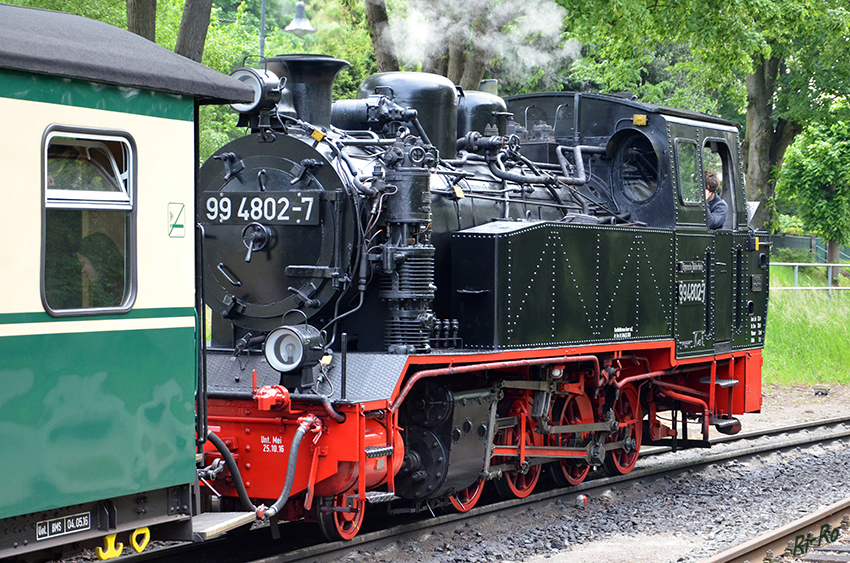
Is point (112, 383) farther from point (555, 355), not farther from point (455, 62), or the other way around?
point (455, 62)

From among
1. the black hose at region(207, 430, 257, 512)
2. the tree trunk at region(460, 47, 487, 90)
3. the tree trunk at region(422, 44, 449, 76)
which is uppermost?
the tree trunk at region(422, 44, 449, 76)

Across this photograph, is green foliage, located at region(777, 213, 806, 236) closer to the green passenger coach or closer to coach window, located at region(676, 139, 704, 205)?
coach window, located at region(676, 139, 704, 205)

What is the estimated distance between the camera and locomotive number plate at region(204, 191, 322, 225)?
6289mm

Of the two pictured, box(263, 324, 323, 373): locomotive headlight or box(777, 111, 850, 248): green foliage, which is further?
box(777, 111, 850, 248): green foliage

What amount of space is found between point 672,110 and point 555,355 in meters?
2.98

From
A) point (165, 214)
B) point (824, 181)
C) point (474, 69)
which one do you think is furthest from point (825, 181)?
point (165, 214)

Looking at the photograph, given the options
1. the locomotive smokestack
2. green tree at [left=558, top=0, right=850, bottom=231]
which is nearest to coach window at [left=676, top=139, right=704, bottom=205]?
the locomotive smokestack

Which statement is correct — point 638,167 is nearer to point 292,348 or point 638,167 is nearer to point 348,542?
point 292,348

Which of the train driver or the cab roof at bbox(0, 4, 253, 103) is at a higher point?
the cab roof at bbox(0, 4, 253, 103)

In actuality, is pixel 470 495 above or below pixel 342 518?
below

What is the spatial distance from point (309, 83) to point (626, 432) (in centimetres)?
435

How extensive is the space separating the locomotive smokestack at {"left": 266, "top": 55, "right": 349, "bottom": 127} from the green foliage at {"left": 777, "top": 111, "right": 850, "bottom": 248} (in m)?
24.2

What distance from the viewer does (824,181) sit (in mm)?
28484

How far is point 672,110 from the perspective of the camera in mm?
8789
